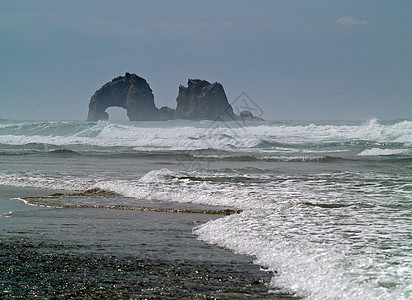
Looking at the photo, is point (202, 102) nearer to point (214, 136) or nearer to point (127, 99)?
point (127, 99)

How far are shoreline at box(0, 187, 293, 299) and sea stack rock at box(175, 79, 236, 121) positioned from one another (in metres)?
60.5

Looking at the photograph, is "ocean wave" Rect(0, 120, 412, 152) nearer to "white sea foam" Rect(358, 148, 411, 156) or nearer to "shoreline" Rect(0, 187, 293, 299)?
"white sea foam" Rect(358, 148, 411, 156)

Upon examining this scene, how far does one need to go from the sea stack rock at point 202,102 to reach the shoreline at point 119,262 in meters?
60.5

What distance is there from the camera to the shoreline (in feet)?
13.9

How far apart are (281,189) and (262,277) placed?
6.39 m

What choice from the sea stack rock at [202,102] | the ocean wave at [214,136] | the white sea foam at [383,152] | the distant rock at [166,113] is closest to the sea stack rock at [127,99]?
the distant rock at [166,113]

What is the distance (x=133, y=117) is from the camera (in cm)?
10225

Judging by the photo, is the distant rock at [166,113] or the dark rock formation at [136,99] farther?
the distant rock at [166,113]

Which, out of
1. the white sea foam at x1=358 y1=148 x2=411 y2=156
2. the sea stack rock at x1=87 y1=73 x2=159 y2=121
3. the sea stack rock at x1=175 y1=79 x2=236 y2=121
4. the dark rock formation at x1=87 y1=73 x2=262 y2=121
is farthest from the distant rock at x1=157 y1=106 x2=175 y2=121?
the white sea foam at x1=358 y1=148 x2=411 y2=156

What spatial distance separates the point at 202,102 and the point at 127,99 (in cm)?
2903

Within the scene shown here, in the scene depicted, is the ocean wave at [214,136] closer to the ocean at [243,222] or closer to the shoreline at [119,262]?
the ocean at [243,222]

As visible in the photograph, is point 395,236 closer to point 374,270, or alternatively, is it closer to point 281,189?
point 374,270

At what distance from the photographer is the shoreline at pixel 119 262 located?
4.22m

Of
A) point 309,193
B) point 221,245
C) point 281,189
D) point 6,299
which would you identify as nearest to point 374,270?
point 221,245
